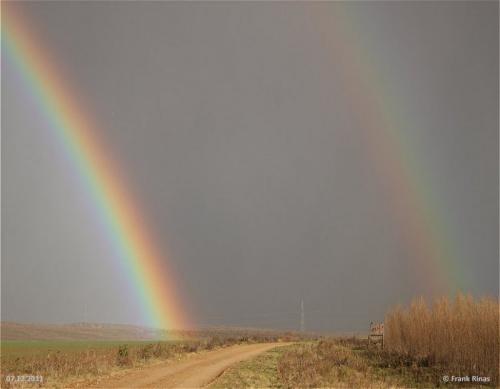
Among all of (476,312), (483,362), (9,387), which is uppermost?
(476,312)

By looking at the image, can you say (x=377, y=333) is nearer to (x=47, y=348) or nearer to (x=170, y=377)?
(x=170, y=377)

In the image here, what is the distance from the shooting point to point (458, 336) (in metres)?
30.8

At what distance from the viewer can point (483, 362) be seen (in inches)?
1097

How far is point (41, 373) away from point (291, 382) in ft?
41.6

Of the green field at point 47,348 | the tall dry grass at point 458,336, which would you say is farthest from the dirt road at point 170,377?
the green field at point 47,348

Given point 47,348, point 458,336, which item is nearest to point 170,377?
point 458,336

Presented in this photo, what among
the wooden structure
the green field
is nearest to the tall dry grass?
the wooden structure

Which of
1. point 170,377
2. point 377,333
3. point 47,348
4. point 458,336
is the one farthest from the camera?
point 47,348

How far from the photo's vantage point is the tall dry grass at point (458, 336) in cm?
2775

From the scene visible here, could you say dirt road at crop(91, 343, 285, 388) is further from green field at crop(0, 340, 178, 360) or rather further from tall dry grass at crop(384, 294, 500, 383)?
green field at crop(0, 340, 178, 360)

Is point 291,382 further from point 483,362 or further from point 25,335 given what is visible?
point 25,335

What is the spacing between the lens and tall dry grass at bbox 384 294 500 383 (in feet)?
91.0

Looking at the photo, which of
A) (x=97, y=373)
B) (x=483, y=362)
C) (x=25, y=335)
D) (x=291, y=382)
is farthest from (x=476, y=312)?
(x=25, y=335)

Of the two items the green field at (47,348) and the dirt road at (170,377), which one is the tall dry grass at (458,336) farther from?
the green field at (47,348)
